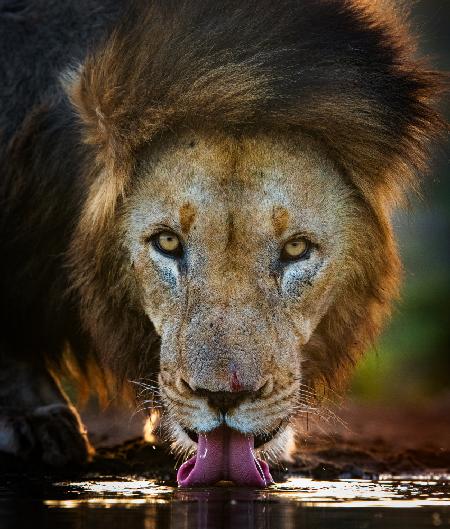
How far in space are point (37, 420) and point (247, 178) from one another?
58.3 inches

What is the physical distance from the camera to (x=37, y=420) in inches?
245

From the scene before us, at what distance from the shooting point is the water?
410cm

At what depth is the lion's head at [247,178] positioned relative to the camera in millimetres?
5262

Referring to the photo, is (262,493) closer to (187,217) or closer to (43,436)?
(187,217)

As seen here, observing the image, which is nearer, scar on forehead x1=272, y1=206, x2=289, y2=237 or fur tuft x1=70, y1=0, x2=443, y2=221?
scar on forehead x1=272, y1=206, x2=289, y2=237

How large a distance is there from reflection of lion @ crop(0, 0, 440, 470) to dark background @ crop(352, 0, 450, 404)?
16.8ft

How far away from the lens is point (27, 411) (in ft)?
20.8

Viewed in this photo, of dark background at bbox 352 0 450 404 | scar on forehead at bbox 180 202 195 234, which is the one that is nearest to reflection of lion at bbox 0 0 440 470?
scar on forehead at bbox 180 202 195 234

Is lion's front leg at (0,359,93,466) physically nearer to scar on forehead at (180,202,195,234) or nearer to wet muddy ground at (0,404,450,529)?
wet muddy ground at (0,404,450,529)

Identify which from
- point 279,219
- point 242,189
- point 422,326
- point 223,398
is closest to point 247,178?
point 242,189

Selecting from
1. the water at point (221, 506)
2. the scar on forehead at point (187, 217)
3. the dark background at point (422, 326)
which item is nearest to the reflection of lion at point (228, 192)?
the scar on forehead at point (187, 217)

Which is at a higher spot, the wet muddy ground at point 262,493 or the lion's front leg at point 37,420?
the lion's front leg at point 37,420

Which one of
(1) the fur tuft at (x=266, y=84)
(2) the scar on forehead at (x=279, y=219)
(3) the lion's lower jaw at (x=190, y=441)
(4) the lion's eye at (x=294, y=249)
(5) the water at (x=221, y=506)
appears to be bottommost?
(5) the water at (x=221, y=506)

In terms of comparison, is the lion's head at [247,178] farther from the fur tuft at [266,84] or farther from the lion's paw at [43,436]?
the lion's paw at [43,436]
